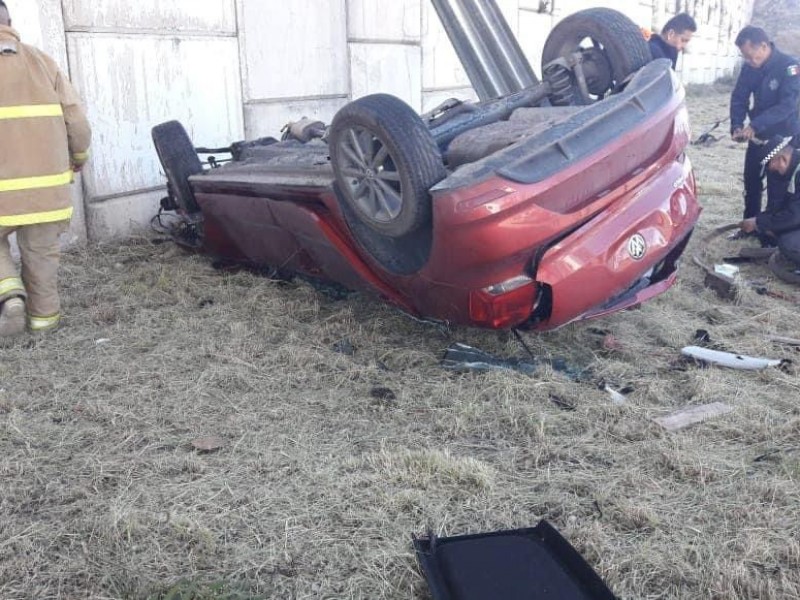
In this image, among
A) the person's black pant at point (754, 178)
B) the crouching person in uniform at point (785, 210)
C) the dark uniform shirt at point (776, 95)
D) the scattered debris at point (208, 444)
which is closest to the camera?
the scattered debris at point (208, 444)

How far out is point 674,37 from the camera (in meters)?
6.54

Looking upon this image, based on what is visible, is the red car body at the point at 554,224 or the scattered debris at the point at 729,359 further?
the scattered debris at the point at 729,359

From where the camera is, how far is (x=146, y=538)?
7.82ft

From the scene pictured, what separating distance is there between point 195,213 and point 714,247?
3.79m

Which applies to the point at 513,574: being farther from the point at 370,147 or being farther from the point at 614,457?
the point at 370,147

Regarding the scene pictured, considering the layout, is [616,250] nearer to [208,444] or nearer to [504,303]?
[504,303]

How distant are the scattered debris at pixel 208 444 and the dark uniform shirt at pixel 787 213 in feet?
13.3

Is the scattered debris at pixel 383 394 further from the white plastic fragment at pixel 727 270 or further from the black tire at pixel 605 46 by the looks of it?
the white plastic fragment at pixel 727 270

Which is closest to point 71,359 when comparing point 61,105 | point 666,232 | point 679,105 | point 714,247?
point 61,105

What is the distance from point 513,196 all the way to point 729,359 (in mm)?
1431

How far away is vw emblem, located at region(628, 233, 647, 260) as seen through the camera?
3.42 m

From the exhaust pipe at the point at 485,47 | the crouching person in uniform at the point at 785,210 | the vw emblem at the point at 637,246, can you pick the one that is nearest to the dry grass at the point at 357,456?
the vw emblem at the point at 637,246

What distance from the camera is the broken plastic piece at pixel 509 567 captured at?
2.09 metres

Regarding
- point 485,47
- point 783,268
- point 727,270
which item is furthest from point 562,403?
point 485,47
